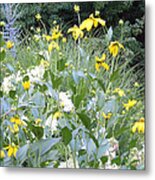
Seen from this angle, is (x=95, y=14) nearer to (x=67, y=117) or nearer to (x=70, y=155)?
(x=67, y=117)

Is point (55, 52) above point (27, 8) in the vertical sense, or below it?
below

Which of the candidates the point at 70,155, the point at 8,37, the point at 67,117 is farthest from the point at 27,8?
the point at 70,155

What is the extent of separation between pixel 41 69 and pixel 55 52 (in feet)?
0.36

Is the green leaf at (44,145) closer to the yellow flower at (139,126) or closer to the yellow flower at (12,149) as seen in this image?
the yellow flower at (12,149)

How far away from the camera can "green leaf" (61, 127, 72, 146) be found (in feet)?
8.30

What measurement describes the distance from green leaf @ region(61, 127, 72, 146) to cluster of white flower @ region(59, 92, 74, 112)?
0.33ft

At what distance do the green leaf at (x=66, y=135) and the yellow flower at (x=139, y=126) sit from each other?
313 millimetres

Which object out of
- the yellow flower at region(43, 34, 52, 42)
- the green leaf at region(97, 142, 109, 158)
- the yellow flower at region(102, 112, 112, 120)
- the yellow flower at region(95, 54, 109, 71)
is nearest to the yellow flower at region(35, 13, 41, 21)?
the yellow flower at region(43, 34, 52, 42)

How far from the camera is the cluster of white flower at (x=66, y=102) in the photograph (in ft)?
8.35

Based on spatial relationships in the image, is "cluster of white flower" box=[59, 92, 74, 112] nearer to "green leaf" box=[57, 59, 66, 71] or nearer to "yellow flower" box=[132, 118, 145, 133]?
"green leaf" box=[57, 59, 66, 71]

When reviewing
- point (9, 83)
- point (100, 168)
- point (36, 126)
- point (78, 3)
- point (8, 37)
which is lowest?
point (100, 168)

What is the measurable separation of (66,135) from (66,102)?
163mm

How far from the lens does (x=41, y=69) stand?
258 cm

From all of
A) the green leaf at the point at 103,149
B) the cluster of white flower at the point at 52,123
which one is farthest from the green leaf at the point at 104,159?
the cluster of white flower at the point at 52,123
